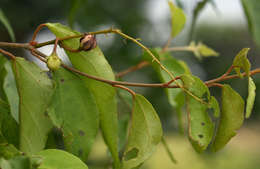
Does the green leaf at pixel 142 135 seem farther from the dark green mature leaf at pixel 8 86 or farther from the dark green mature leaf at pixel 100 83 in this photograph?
the dark green mature leaf at pixel 8 86

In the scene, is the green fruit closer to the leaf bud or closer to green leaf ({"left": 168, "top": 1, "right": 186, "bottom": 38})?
the leaf bud

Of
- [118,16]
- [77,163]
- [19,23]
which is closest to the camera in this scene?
[77,163]

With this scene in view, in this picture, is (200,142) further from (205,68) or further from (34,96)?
(205,68)

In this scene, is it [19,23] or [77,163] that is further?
[19,23]

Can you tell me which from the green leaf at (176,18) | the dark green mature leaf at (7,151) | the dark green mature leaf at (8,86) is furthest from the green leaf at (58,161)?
the green leaf at (176,18)

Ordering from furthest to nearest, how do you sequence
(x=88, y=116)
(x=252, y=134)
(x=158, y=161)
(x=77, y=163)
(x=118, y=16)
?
(x=252, y=134) < (x=158, y=161) < (x=118, y=16) < (x=88, y=116) < (x=77, y=163)

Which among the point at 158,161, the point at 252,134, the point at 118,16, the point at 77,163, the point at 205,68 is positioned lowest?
the point at 252,134

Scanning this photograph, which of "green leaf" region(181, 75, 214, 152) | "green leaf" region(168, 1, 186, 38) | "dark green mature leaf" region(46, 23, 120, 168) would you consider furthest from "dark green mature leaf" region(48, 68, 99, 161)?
"green leaf" region(168, 1, 186, 38)

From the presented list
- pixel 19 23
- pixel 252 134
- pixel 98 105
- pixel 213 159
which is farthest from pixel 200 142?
pixel 252 134
